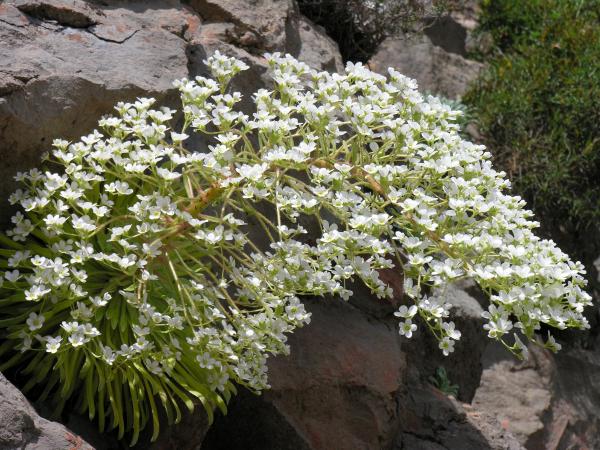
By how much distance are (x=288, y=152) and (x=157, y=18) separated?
1748mm

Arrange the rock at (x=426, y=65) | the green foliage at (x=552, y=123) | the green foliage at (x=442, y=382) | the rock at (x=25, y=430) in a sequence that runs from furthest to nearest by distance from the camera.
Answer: the rock at (x=426, y=65) → the green foliage at (x=552, y=123) → the green foliage at (x=442, y=382) → the rock at (x=25, y=430)

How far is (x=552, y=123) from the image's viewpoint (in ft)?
23.5

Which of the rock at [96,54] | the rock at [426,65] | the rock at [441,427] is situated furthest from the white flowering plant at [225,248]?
the rock at [426,65]

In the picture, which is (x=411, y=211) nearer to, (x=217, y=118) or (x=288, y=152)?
(x=288, y=152)

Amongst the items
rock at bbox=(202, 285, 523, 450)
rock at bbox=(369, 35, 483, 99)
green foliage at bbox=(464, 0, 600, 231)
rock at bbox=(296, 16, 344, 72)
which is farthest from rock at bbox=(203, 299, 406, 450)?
rock at bbox=(369, 35, 483, 99)

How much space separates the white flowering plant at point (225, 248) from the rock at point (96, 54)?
23 centimetres

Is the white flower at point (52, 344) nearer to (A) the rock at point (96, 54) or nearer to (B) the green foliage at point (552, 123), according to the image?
(A) the rock at point (96, 54)

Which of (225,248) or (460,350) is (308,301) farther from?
(460,350)

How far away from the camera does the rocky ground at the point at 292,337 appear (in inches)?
150

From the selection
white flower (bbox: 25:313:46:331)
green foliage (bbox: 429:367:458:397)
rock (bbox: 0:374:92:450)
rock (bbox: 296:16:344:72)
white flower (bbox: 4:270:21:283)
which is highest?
rock (bbox: 296:16:344:72)

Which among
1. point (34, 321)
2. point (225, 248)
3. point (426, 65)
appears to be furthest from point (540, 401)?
point (34, 321)

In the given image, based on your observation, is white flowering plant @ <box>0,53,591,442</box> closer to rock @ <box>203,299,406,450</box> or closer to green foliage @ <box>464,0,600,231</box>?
rock @ <box>203,299,406,450</box>

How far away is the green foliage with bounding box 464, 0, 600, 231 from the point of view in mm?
7000

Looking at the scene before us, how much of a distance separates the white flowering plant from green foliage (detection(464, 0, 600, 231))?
3.40 meters
